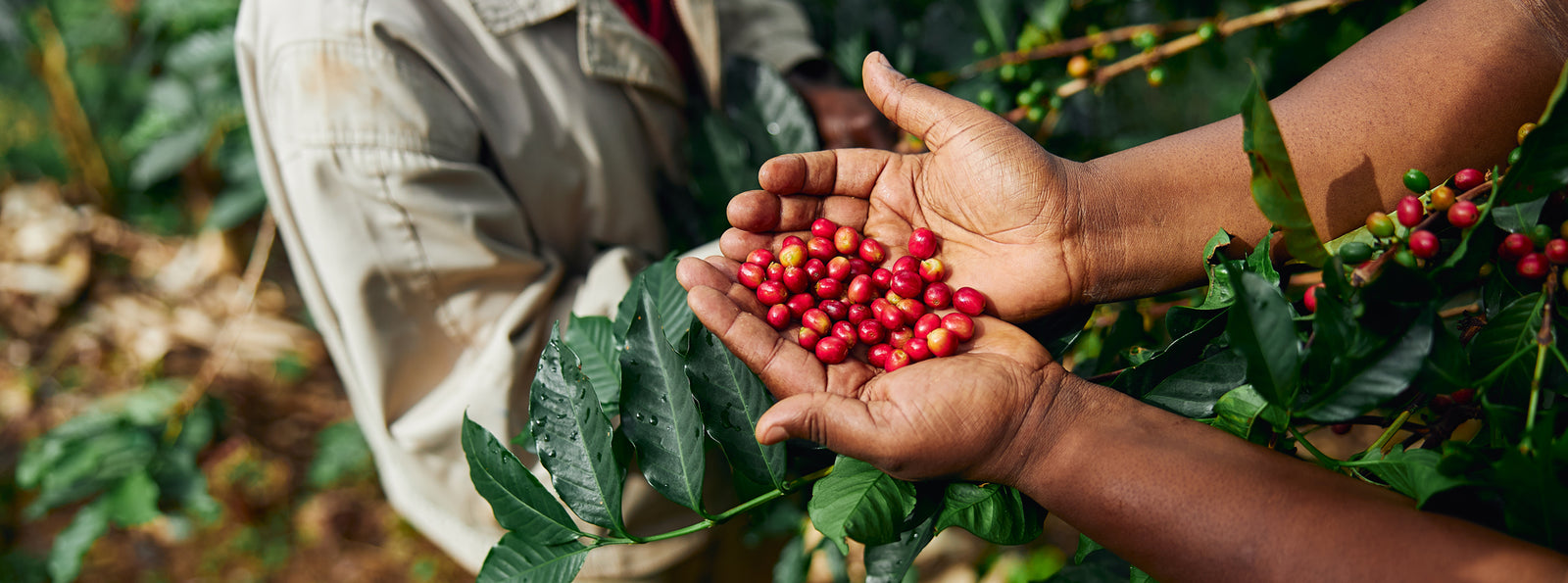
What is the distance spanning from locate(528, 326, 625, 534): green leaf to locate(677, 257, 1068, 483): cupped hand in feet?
0.64

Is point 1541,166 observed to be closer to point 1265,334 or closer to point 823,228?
point 1265,334

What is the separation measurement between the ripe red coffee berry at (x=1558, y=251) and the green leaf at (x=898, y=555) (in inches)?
29.4

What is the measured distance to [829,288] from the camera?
53.3 inches

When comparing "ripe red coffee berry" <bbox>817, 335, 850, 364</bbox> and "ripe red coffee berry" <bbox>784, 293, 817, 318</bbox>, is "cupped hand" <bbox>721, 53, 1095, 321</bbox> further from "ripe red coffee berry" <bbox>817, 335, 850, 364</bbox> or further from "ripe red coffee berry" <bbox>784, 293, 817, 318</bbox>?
"ripe red coffee berry" <bbox>817, 335, 850, 364</bbox>

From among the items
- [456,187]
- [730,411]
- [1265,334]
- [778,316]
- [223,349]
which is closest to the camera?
[1265,334]

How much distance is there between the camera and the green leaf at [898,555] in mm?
981

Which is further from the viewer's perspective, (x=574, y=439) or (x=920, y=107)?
(x=920, y=107)

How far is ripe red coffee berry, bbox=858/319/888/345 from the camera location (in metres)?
1.26

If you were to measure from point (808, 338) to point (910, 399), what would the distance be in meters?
0.25

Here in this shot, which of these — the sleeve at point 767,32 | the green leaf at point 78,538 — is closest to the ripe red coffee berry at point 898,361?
the sleeve at point 767,32

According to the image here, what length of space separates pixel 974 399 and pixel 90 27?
4.08 metres

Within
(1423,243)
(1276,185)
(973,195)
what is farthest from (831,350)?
(1423,243)

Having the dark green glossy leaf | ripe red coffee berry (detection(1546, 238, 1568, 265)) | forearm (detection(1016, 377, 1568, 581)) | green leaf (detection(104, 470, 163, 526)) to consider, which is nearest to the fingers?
the dark green glossy leaf

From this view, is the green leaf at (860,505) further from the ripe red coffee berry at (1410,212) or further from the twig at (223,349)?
the twig at (223,349)
